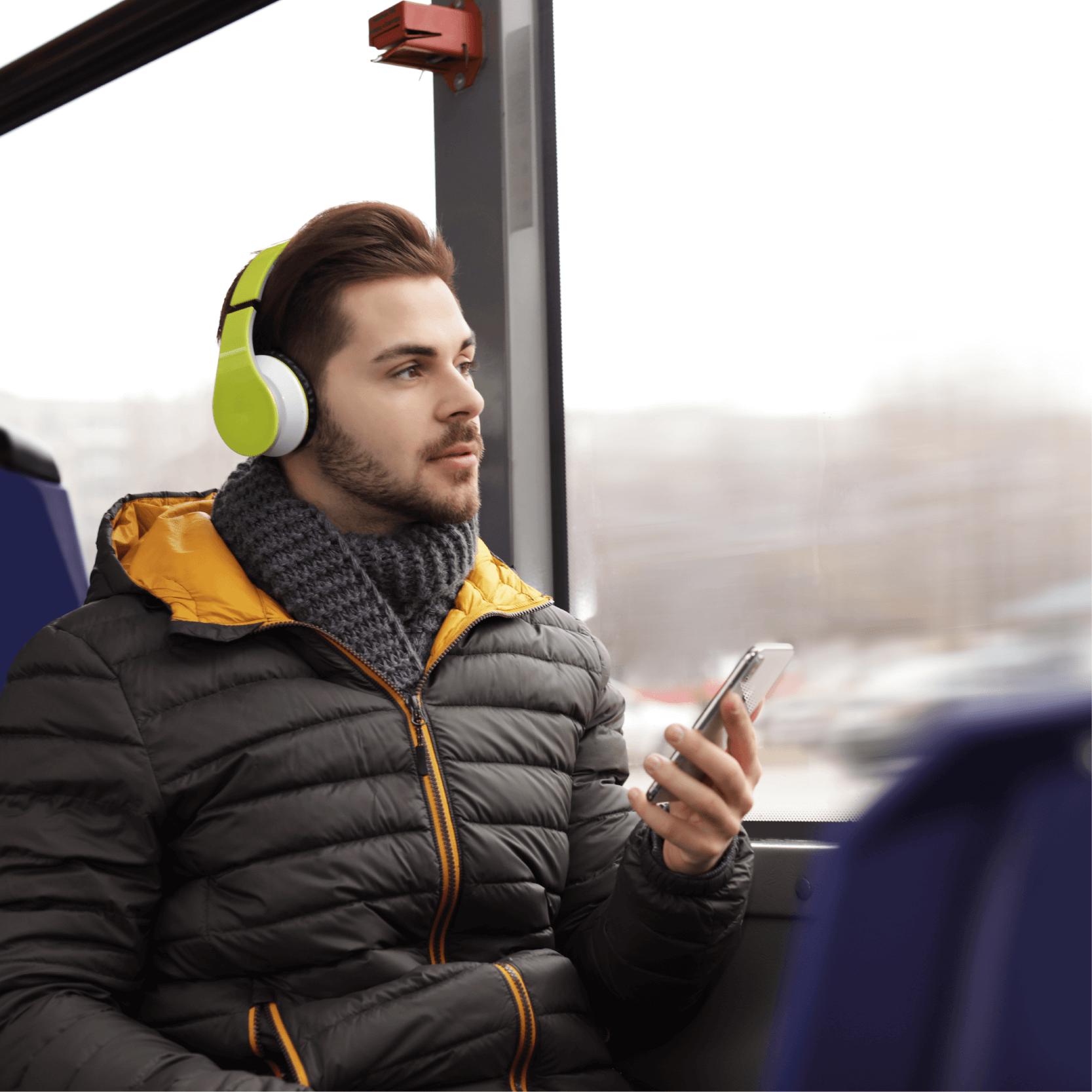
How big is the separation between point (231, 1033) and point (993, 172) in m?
1.37

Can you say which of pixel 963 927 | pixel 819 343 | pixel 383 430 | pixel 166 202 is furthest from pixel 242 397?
pixel 166 202

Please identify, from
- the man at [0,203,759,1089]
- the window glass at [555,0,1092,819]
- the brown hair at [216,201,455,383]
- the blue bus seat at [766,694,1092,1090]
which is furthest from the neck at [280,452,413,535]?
the blue bus seat at [766,694,1092,1090]

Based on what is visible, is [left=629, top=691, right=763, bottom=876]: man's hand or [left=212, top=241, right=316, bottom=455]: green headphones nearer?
[left=629, top=691, right=763, bottom=876]: man's hand

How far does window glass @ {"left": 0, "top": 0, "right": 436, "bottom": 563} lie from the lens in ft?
7.68

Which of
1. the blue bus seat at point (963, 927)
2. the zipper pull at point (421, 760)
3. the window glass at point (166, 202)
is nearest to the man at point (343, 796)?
the zipper pull at point (421, 760)

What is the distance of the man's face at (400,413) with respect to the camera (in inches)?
56.2

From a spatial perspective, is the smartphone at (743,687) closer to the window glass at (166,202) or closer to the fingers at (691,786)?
the fingers at (691,786)

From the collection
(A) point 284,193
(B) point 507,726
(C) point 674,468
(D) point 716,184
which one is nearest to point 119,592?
(B) point 507,726

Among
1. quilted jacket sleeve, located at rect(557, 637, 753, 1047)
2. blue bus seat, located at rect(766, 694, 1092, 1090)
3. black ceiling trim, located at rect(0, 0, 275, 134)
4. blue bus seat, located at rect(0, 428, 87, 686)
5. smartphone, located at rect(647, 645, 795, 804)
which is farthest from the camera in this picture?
black ceiling trim, located at rect(0, 0, 275, 134)

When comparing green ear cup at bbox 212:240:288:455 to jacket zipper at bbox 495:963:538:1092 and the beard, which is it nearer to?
the beard

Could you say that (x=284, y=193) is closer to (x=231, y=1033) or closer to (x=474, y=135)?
(x=474, y=135)

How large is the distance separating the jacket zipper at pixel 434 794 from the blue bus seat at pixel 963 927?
767mm

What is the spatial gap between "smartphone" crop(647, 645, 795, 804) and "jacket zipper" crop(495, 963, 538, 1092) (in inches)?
12.7

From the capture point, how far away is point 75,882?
3.73 ft
